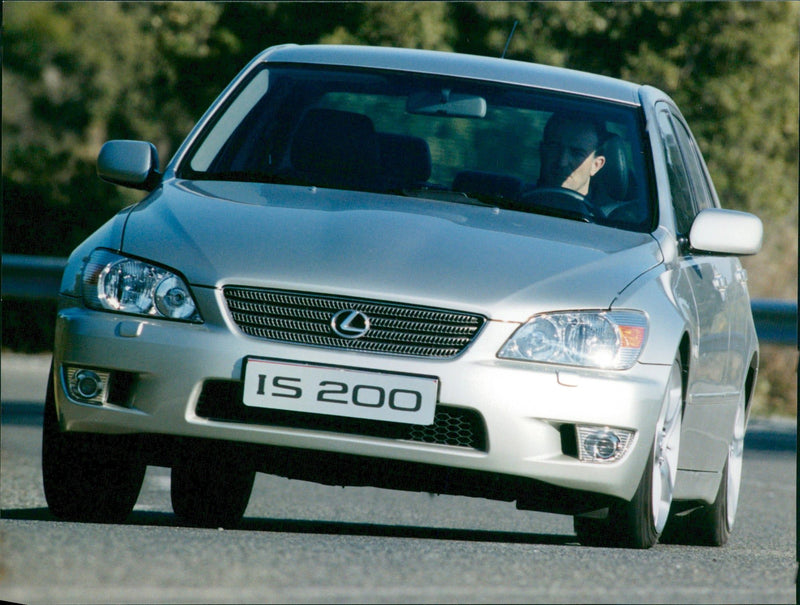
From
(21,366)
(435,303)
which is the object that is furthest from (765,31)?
(435,303)

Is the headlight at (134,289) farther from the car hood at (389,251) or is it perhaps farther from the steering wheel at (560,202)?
the steering wheel at (560,202)

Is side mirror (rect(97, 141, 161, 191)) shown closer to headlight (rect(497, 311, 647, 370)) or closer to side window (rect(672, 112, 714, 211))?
headlight (rect(497, 311, 647, 370))

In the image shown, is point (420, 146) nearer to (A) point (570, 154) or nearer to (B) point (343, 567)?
(A) point (570, 154)

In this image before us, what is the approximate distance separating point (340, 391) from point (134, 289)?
74cm

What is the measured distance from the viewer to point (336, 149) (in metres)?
6.23

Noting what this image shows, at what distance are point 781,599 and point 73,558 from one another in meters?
1.85

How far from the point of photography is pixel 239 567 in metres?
4.34

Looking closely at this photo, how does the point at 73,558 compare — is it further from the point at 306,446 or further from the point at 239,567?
the point at 306,446

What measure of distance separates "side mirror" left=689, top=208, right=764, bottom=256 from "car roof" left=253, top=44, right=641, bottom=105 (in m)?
0.69

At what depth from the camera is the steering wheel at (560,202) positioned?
19.5 ft

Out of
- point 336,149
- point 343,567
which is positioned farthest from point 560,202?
point 343,567

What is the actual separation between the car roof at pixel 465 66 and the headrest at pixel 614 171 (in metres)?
0.26

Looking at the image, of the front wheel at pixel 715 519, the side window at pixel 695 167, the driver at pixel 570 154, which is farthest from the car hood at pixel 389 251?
the front wheel at pixel 715 519

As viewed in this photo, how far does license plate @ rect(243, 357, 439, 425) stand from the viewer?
16.5ft
